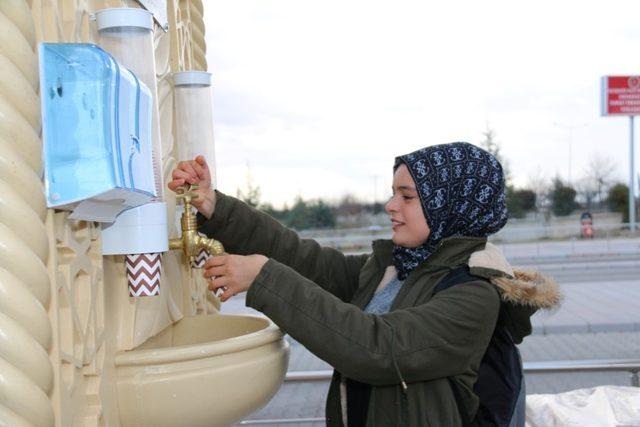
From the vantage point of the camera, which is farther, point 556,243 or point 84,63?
point 556,243

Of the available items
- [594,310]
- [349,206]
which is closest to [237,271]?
[594,310]

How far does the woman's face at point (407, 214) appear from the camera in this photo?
6.79 feet

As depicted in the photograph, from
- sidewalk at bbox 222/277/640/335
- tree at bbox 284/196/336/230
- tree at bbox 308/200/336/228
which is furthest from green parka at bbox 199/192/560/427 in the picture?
tree at bbox 308/200/336/228

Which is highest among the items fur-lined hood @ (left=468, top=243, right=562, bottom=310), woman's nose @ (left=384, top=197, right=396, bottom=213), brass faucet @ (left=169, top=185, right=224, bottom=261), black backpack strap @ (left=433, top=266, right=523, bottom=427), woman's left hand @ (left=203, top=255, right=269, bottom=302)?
woman's nose @ (left=384, top=197, right=396, bottom=213)

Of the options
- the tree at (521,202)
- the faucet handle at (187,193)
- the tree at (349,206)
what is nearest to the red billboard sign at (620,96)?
the tree at (521,202)

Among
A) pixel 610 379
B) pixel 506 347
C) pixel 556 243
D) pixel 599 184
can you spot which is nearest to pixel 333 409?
pixel 506 347

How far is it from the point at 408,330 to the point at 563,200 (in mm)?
28816

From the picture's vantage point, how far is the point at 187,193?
79.4 inches

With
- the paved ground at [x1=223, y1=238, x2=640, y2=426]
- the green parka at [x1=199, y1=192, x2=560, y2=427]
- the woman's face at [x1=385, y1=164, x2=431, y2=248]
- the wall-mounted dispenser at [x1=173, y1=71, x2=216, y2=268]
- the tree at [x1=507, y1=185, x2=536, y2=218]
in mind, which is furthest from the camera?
the tree at [x1=507, y1=185, x2=536, y2=218]

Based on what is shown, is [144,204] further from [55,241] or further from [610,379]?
[610,379]

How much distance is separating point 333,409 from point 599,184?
30572mm

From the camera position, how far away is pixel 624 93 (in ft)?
91.2

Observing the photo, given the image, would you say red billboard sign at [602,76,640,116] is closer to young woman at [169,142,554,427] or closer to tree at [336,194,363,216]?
tree at [336,194,363,216]

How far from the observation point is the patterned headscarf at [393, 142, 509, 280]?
204 centimetres
